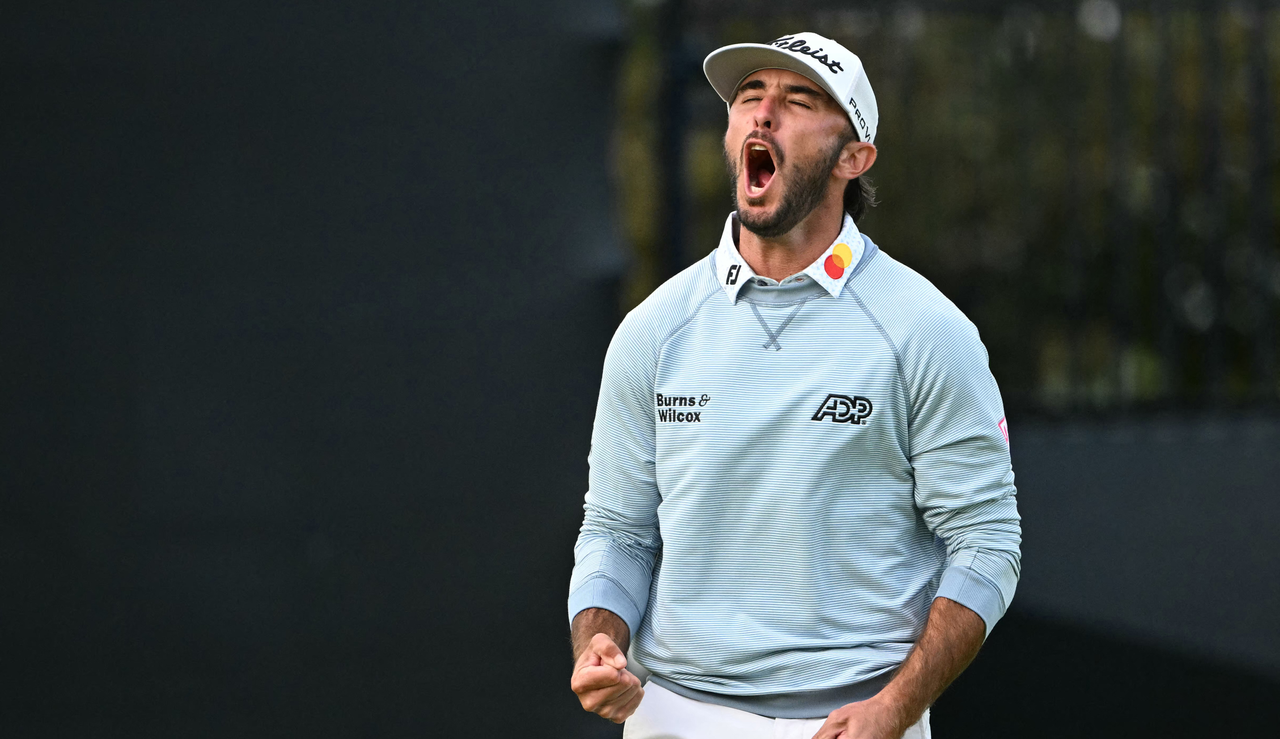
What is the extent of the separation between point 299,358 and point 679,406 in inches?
53.0

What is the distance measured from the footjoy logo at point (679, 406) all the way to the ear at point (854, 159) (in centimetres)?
40

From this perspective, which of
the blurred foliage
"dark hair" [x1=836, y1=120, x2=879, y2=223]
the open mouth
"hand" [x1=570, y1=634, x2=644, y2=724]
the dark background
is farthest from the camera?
the blurred foliage

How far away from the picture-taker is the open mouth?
77.0 inches

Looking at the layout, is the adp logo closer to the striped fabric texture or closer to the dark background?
the striped fabric texture

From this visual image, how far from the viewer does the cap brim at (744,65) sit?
1933 millimetres

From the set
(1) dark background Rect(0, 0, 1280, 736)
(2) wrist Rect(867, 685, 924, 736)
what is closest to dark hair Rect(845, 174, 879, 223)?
(2) wrist Rect(867, 685, 924, 736)

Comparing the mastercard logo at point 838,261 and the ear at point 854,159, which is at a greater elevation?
the ear at point 854,159

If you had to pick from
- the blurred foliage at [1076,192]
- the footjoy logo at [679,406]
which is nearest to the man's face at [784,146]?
the footjoy logo at [679,406]

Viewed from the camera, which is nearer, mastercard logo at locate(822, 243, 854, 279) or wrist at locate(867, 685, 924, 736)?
wrist at locate(867, 685, 924, 736)

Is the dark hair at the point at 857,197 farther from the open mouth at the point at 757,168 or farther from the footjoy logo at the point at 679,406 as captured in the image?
the footjoy logo at the point at 679,406

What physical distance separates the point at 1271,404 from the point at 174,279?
3408 millimetres

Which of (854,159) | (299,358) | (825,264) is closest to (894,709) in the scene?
(825,264)

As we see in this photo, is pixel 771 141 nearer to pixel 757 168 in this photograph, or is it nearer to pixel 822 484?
pixel 757 168

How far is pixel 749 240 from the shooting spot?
2020 millimetres
